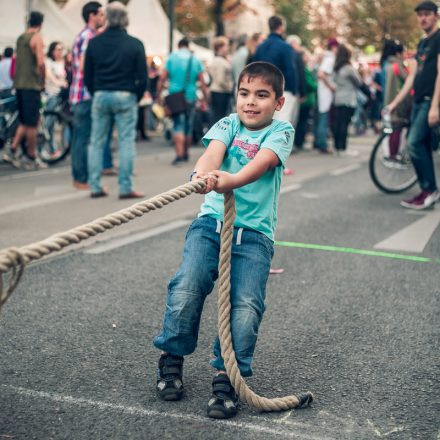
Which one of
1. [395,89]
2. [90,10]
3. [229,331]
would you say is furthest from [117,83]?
[229,331]

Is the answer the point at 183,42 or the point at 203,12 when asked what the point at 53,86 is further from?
the point at 203,12

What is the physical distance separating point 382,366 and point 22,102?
8.12m

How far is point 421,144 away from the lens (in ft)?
29.3

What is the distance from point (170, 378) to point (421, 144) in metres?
5.88

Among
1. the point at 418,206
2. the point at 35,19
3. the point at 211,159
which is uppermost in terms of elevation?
the point at 211,159

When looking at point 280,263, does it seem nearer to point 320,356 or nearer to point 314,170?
point 320,356

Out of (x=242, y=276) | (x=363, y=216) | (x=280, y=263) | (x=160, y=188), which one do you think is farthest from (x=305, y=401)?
(x=160, y=188)

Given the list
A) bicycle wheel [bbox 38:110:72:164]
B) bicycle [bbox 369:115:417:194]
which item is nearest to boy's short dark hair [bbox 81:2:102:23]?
bicycle wheel [bbox 38:110:72:164]

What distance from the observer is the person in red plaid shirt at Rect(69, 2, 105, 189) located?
31.9 feet

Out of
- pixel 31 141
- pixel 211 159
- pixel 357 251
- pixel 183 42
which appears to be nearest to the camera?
pixel 211 159

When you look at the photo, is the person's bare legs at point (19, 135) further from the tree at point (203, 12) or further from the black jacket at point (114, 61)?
the tree at point (203, 12)

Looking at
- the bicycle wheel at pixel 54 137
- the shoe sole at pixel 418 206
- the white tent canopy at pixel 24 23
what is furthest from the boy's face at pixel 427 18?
the white tent canopy at pixel 24 23

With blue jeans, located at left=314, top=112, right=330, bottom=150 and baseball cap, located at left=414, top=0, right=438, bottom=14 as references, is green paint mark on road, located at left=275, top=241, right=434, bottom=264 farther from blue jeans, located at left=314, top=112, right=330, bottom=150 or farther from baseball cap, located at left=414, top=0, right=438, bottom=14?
blue jeans, located at left=314, top=112, right=330, bottom=150

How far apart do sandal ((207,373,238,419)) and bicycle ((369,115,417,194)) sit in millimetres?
6554
